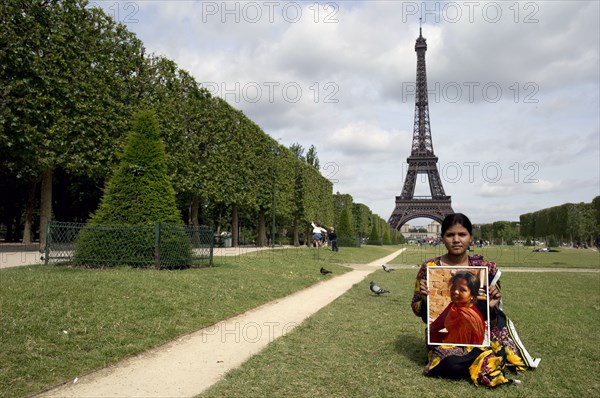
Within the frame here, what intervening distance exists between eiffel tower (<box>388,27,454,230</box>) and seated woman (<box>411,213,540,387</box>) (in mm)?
78258

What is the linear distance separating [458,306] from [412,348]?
68.5 inches

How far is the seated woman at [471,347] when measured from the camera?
4.54 meters

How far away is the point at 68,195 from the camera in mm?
35500

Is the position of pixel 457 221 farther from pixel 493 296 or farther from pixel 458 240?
pixel 493 296

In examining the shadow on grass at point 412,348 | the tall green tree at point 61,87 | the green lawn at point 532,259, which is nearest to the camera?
the shadow on grass at point 412,348

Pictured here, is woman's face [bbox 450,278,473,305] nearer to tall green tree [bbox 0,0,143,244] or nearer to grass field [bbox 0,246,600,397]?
grass field [bbox 0,246,600,397]

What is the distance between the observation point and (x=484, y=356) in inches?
180

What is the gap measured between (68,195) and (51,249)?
86.3 feet

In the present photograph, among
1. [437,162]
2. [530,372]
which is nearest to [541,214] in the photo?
[437,162]

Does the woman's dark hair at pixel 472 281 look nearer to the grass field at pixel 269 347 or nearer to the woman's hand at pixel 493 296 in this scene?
the woman's hand at pixel 493 296

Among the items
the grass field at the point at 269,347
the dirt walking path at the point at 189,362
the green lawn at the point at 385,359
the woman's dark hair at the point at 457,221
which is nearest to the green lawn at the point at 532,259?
the grass field at the point at 269,347

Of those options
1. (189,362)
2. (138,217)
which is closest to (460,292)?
(189,362)

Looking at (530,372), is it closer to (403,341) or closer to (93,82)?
(403,341)

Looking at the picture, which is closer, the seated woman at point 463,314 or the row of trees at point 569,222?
the seated woman at point 463,314
